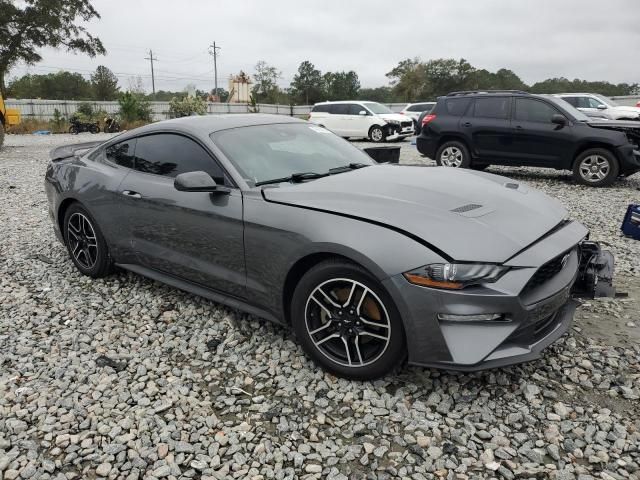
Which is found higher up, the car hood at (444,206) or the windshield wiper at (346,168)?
the windshield wiper at (346,168)

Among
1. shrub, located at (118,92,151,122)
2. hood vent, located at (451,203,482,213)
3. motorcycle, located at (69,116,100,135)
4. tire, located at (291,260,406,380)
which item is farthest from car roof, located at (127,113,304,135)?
shrub, located at (118,92,151,122)

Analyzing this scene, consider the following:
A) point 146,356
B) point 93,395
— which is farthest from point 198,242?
point 93,395

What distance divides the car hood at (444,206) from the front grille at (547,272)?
5.8 inches

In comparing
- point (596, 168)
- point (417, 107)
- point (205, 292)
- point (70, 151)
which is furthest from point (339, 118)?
point (205, 292)

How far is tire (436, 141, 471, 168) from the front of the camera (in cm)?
969

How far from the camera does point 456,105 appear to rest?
32.3 ft

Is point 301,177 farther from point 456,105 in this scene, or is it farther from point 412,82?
point 412,82

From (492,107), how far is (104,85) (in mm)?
53528

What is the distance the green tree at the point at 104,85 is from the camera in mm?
52706

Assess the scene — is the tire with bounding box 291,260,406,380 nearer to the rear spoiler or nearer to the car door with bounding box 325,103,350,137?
the rear spoiler

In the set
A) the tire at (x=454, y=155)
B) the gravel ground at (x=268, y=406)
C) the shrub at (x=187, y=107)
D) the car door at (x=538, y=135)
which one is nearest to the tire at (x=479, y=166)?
the tire at (x=454, y=155)

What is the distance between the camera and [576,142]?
8.52 m

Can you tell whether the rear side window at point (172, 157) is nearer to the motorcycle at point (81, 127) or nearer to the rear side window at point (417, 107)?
the rear side window at point (417, 107)

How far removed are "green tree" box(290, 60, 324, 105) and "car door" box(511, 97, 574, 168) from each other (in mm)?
60742
